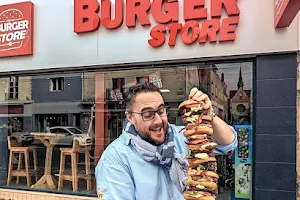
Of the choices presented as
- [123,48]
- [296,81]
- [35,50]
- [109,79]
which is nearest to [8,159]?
[35,50]

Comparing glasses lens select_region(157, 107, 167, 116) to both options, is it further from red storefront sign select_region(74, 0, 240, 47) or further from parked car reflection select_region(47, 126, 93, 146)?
parked car reflection select_region(47, 126, 93, 146)

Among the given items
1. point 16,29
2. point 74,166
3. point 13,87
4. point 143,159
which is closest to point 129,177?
point 143,159

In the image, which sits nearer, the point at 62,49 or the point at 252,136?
the point at 252,136

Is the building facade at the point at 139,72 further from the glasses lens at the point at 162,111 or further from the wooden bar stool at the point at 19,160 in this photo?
the glasses lens at the point at 162,111

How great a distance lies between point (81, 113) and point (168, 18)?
2.56m

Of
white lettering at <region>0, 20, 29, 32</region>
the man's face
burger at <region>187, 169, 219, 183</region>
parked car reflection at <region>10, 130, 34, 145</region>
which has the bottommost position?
parked car reflection at <region>10, 130, 34, 145</region>

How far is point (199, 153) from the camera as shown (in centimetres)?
217

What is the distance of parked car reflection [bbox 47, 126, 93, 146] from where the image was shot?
267 inches

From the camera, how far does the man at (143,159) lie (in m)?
1.92

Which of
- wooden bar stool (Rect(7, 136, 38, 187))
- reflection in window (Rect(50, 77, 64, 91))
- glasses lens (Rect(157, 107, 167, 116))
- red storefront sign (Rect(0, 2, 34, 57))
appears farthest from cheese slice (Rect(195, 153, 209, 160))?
wooden bar stool (Rect(7, 136, 38, 187))

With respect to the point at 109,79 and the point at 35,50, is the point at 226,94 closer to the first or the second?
the point at 109,79

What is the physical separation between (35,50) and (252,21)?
417cm

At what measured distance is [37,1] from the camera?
6.81 m

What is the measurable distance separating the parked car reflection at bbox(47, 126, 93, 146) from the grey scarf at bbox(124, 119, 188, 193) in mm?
4740
